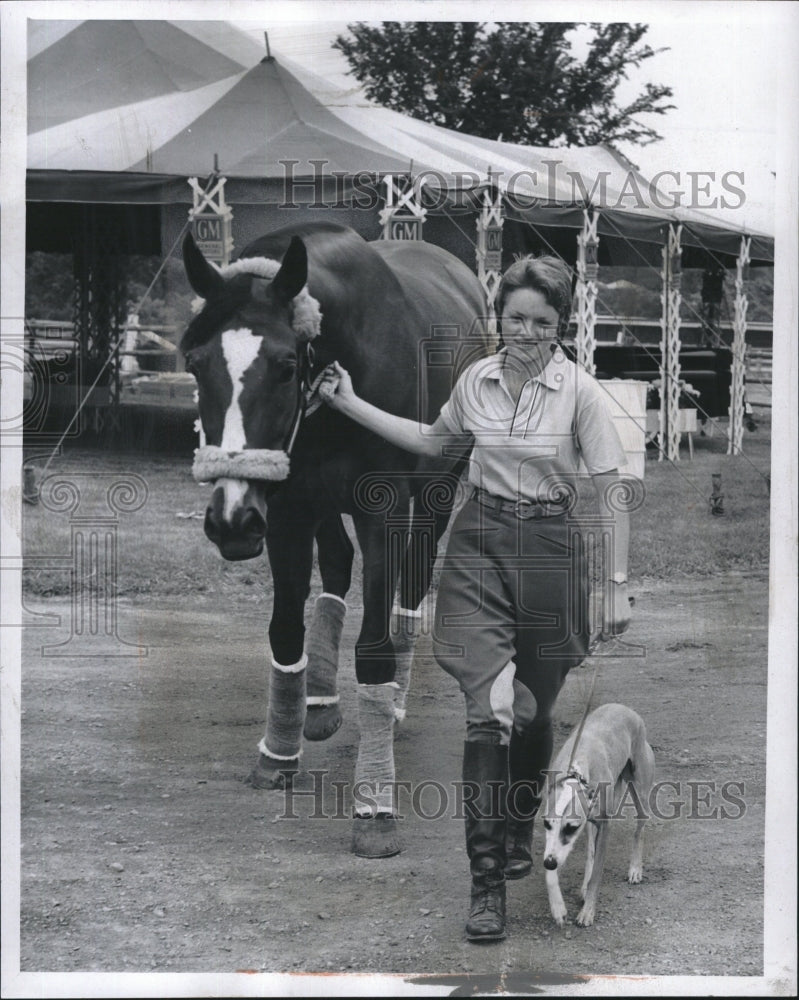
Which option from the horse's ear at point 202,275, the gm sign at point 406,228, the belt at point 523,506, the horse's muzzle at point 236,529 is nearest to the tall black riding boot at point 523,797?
the belt at point 523,506

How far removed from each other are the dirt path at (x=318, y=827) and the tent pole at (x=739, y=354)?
56 centimetres

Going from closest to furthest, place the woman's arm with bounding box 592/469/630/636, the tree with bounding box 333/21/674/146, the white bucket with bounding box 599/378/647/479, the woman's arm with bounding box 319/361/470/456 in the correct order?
1. the woman's arm with bounding box 592/469/630/636
2. the woman's arm with bounding box 319/361/470/456
3. the tree with bounding box 333/21/674/146
4. the white bucket with bounding box 599/378/647/479

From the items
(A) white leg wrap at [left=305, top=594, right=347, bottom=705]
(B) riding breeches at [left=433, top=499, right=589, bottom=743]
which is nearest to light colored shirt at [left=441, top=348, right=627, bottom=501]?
(B) riding breeches at [left=433, top=499, right=589, bottom=743]

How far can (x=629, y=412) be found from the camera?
5250 mm

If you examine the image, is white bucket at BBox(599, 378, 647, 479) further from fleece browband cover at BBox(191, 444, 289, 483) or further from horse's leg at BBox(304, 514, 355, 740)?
fleece browband cover at BBox(191, 444, 289, 483)

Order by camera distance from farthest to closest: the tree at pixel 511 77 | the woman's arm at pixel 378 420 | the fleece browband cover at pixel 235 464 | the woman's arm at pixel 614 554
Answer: the tree at pixel 511 77 → the woman's arm at pixel 378 420 → the woman's arm at pixel 614 554 → the fleece browband cover at pixel 235 464

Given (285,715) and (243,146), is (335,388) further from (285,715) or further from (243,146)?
(285,715)

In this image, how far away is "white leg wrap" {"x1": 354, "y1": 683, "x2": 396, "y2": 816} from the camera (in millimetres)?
4859

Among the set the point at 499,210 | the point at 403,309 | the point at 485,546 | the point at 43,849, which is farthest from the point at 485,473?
the point at 43,849

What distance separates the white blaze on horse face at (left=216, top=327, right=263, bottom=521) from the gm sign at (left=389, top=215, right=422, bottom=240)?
41.5 inches

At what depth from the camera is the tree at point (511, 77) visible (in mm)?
4922

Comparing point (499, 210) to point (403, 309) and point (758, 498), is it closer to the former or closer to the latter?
point (403, 309)

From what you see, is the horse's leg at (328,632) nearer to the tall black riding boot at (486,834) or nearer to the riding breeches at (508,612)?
the riding breeches at (508,612)

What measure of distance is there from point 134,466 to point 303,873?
163 centimetres
